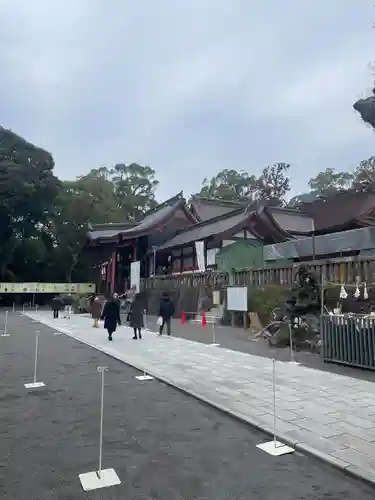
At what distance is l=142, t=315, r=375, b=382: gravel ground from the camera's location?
7.76 m

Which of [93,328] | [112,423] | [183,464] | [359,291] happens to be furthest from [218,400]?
[93,328]

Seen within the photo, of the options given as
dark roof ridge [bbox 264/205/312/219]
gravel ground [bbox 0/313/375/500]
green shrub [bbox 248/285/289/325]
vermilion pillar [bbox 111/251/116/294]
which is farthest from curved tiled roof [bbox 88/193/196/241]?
gravel ground [bbox 0/313/375/500]

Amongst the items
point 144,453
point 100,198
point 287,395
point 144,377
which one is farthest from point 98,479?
point 100,198

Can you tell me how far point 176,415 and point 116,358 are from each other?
15.3 feet

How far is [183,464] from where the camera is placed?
3.82m

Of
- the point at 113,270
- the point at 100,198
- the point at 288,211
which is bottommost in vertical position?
the point at 113,270

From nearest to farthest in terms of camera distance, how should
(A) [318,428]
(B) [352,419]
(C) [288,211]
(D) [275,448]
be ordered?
1. (D) [275,448]
2. (A) [318,428]
3. (B) [352,419]
4. (C) [288,211]

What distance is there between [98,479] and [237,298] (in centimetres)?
1062

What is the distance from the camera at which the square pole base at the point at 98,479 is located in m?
3.38

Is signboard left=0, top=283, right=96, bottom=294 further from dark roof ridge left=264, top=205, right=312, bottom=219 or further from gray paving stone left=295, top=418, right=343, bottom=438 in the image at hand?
gray paving stone left=295, top=418, right=343, bottom=438

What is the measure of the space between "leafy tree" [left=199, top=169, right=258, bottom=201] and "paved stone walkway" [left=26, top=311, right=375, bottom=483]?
138ft

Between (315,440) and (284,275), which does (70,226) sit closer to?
(284,275)

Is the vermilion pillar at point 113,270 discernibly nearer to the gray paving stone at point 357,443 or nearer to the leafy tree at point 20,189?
the leafy tree at point 20,189

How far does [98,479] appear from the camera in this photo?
3.49 m
